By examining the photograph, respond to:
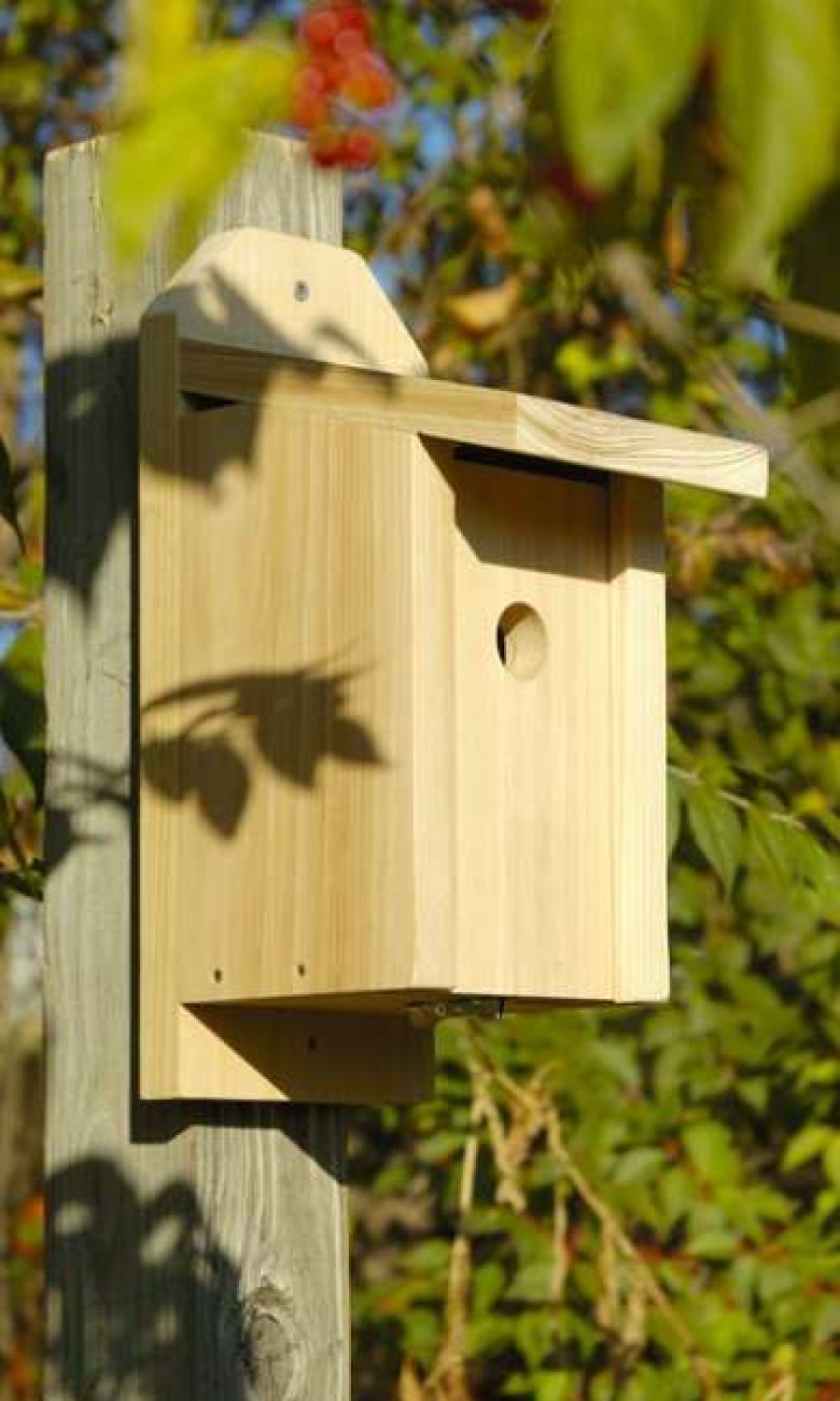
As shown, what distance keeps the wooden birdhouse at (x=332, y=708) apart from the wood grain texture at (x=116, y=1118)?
39mm

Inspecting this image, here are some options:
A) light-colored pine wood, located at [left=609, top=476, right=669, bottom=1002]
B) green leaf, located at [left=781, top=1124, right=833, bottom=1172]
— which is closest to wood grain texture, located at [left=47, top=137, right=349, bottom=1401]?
light-colored pine wood, located at [left=609, top=476, right=669, bottom=1002]

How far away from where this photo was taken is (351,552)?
2.42 metres

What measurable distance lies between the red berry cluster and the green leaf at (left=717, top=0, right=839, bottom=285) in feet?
5.73

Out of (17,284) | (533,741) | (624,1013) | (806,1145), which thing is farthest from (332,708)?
(624,1013)

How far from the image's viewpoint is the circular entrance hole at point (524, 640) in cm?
263

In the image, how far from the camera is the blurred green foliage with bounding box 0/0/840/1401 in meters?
4.49

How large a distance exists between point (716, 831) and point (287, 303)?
0.81m

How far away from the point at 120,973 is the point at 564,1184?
2352 millimetres

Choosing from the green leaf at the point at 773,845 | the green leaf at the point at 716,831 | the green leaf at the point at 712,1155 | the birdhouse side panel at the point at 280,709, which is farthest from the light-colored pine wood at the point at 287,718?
the green leaf at the point at 712,1155

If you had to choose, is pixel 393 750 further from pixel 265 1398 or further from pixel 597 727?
pixel 265 1398

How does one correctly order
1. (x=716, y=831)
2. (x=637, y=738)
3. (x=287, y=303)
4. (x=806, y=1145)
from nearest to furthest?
1. (x=287, y=303)
2. (x=637, y=738)
3. (x=716, y=831)
4. (x=806, y=1145)

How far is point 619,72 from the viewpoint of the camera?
691mm

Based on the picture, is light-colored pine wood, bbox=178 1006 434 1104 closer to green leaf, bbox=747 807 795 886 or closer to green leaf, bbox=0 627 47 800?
green leaf, bbox=0 627 47 800

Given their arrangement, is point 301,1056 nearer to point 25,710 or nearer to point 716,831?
point 25,710
